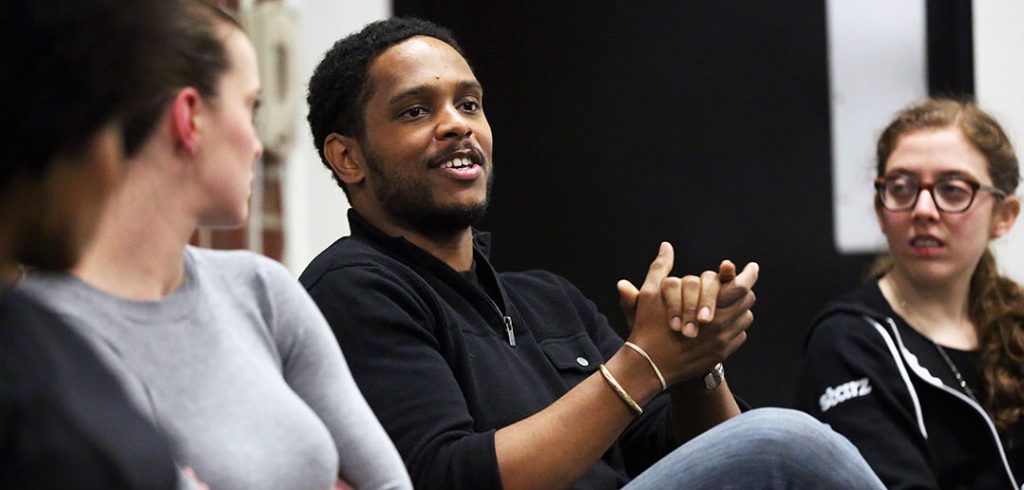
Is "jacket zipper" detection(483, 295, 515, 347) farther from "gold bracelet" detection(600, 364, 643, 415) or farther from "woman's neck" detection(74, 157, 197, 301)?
"woman's neck" detection(74, 157, 197, 301)

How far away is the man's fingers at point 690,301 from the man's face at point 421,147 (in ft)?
0.95

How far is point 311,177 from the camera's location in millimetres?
2938

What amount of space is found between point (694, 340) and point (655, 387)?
8 cm

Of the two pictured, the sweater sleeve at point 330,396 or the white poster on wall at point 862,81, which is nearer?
the sweater sleeve at point 330,396

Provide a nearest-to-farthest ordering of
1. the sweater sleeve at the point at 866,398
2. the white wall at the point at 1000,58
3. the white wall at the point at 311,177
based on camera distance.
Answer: the sweater sleeve at the point at 866,398
the white wall at the point at 311,177
the white wall at the point at 1000,58

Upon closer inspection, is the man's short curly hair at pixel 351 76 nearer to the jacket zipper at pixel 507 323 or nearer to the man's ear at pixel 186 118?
the jacket zipper at pixel 507 323

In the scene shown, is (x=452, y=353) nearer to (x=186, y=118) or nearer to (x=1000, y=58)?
(x=186, y=118)

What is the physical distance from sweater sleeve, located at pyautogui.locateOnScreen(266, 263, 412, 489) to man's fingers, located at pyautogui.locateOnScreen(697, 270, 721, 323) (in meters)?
0.45

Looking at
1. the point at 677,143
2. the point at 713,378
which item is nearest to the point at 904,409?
the point at 713,378

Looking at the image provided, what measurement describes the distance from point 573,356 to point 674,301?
22 centimetres

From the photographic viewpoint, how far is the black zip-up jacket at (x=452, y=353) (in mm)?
1392

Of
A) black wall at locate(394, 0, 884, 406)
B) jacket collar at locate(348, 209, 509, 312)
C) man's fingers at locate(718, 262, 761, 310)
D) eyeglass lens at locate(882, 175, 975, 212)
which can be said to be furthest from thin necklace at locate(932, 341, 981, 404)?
black wall at locate(394, 0, 884, 406)

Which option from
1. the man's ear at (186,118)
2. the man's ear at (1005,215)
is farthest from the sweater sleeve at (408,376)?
the man's ear at (1005,215)

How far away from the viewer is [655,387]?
4.78ft
